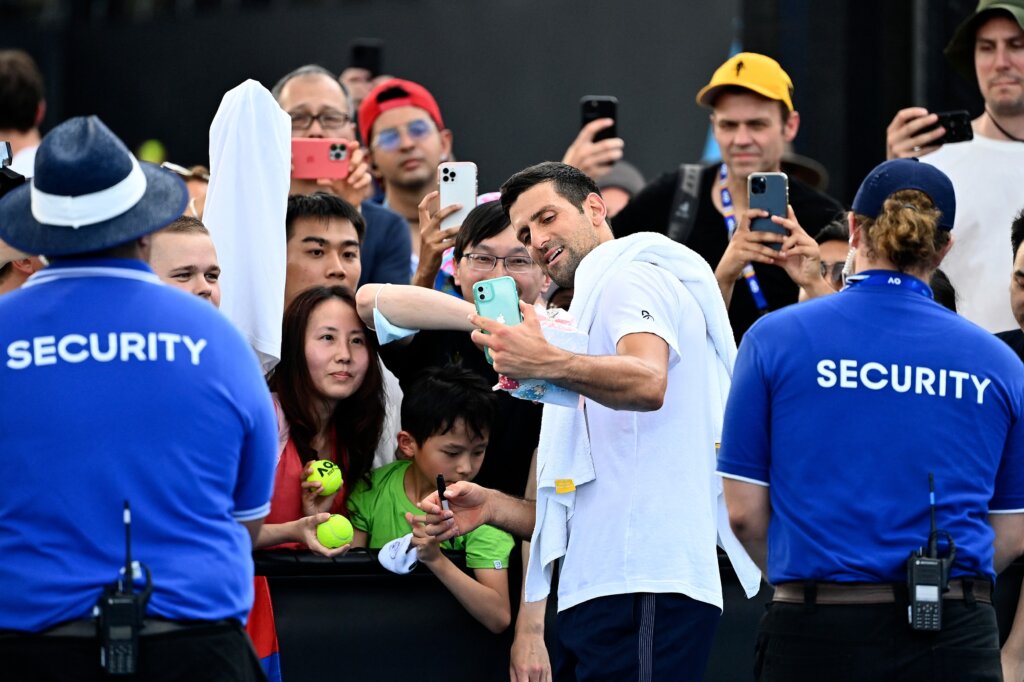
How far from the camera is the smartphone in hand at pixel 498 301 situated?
4.56 meters

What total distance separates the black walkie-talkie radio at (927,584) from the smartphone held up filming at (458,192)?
258 centimetres

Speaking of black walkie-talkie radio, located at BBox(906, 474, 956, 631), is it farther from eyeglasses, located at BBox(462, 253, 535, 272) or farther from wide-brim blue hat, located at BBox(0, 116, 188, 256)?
eyeglasses, located at BBox(462, 253, 535, 272)

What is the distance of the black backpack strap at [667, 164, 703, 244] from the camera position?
6.88 metres

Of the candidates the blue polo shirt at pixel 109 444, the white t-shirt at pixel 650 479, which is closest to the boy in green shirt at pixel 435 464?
the white t-shirt at pixel 650 479

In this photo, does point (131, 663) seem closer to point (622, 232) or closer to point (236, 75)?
point (622, 232)

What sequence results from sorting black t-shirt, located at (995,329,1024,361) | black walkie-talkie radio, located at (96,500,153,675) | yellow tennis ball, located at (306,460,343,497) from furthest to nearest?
black t-shirt, located at (995,329,1024,361)
yellow tennis ball, located at (306,460,343,497)
black walkie-talkie radio, located at (96,500,153,675)

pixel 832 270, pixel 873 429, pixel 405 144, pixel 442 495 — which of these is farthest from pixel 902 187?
pixel 405 144

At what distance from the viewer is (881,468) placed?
4.07 metres

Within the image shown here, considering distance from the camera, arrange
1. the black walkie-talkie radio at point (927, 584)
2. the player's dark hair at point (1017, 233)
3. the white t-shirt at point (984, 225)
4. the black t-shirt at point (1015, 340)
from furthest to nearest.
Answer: the white t-shirt at point (984, 225) → the player's dark hair at point (1017, 233) → the black t-shirt at point (1015, 340) → the black walkie-talkie radio at point (927, 584)

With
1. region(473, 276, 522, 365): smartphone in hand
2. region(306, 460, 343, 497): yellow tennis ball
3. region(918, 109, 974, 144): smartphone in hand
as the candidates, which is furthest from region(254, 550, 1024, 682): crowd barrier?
region(918, 109, 974, 144): smartphone in hand

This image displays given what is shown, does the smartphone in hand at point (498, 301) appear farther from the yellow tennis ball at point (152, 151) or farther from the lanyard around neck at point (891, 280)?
the yellow tennis ball at point (152, 151)

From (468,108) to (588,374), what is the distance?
433 inches

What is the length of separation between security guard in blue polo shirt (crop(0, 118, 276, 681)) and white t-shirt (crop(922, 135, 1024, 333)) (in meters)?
3.80

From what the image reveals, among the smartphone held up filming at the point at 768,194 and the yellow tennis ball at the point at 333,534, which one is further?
the smartphone held up filming at the point at 768,194
